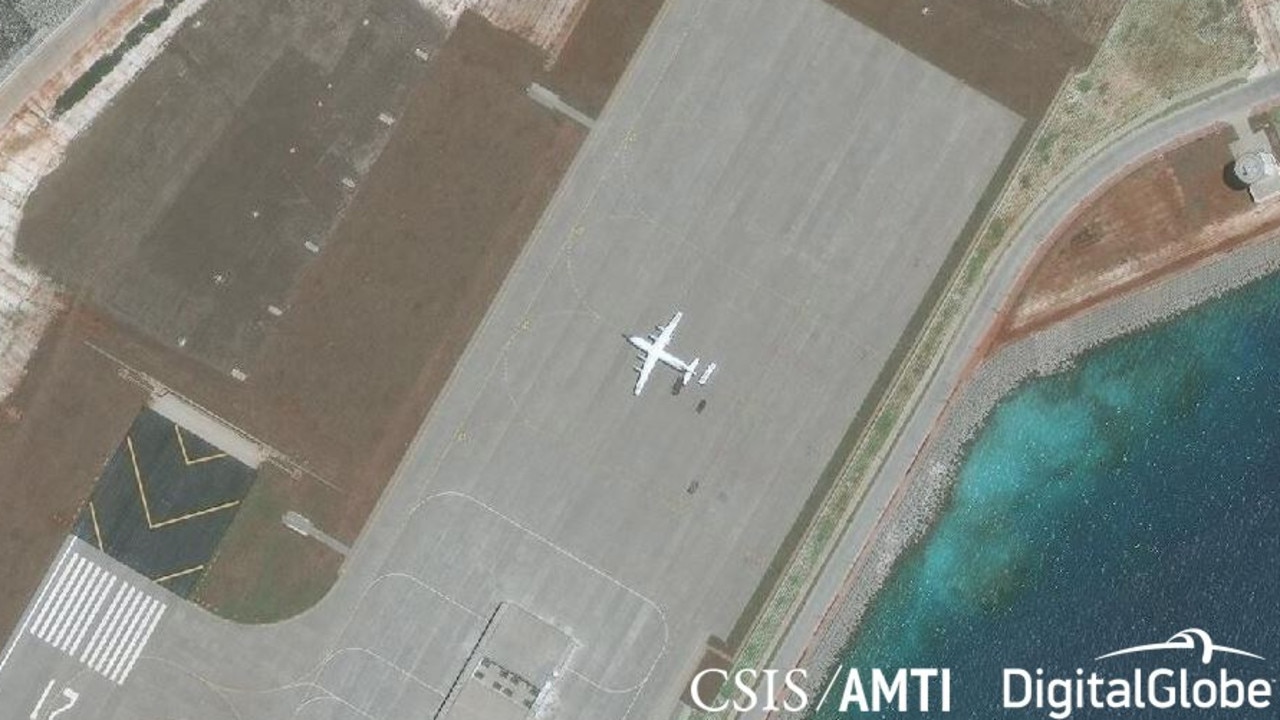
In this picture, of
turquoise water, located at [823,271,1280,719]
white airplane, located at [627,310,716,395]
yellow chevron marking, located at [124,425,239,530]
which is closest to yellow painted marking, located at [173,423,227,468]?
yellow chevron marking, located at [124,425,239,530]

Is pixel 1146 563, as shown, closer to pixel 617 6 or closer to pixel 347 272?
pixel 617 6

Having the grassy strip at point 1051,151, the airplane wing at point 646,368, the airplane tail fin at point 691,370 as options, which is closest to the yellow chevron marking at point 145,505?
the airplane wing at point 646,368

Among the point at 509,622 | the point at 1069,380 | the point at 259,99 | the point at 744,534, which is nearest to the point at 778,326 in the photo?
the point at 744,534

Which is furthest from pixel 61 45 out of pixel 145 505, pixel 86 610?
pixel 86 610

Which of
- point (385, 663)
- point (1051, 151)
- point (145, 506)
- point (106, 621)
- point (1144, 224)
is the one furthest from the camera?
point (1144, 224)

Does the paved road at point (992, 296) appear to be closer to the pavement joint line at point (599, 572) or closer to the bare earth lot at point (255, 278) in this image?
the pavement joint line at point (599, 572)

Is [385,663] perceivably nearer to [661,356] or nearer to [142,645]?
[142,645]
